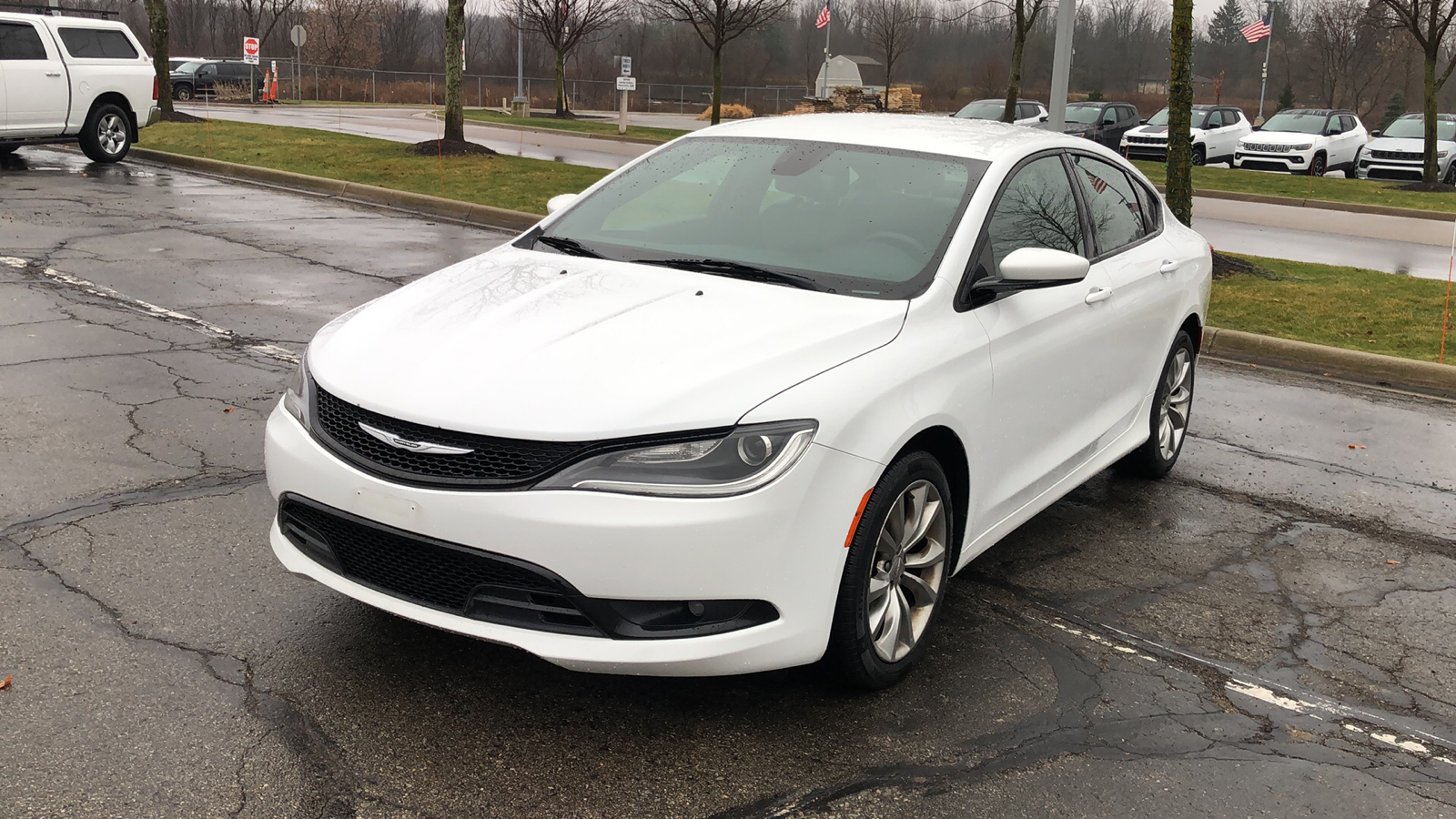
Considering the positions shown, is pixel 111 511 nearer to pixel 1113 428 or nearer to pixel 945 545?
pixel 945 545

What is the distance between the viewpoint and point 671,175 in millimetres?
5141

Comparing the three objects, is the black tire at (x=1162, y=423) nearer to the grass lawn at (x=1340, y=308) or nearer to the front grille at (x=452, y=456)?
the front grille at (x=452, y=456)

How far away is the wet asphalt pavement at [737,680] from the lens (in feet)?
10.7

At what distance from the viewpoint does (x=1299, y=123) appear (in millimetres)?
30688

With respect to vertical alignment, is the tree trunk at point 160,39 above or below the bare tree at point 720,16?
below

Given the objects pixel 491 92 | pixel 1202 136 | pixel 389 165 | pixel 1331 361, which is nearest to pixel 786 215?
pixel 1331 361

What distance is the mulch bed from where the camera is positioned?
2027 cm

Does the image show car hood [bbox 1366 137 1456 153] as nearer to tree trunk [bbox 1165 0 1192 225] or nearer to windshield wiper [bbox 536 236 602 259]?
tree trunk [bbox 1165 0 1192 225]

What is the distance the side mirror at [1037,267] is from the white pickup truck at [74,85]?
17.1 metres

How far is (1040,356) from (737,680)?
5.39 feet

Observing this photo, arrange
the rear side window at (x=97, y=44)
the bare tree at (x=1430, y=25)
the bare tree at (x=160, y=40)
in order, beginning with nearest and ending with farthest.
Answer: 1. the rear side window at (x=97, y=44)
2. the bare tree at (x=1430, y=25)
3. the bare tree at (x=160, y=40)

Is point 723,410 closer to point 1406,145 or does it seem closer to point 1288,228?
point 1288,228

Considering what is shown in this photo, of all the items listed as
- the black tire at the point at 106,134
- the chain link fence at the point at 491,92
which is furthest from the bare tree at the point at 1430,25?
the chain link fence at the point at 491,92

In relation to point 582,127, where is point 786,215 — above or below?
below
